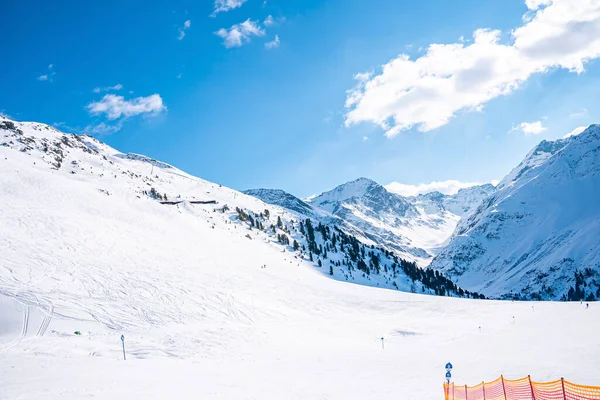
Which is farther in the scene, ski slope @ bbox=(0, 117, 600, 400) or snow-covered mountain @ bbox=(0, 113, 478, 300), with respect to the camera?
snow-covered mountain @ bbox=(0, 113, 478, 300)

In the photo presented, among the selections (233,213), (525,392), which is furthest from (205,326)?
(233,213)

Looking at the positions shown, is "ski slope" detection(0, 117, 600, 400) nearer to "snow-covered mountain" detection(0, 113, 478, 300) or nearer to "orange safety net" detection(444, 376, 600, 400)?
"orange safety net" detection(444, 376, 600, 400)

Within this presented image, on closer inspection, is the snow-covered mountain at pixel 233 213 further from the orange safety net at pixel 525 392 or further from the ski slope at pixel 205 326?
the orange safety net at pixel 525 392

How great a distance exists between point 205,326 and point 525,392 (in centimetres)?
3039

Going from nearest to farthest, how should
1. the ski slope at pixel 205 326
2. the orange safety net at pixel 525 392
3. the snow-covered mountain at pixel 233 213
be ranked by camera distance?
the orange safety net at pixel 525 392 < the ski slope at pixel 205 326 < the snow-covered mountain at pixel 233 213

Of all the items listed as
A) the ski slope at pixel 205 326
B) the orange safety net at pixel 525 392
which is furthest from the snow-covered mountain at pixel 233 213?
the orange safety net at pixel 525 392

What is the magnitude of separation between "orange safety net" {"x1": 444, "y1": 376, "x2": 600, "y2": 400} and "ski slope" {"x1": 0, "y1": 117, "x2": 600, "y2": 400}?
5.25 feet

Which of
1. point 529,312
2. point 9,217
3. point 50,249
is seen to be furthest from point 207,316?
point 529,312

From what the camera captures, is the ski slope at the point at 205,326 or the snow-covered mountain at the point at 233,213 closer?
the ski slope at the point at 205,326

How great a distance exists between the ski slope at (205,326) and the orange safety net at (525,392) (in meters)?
1.60

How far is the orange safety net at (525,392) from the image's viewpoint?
14.6m

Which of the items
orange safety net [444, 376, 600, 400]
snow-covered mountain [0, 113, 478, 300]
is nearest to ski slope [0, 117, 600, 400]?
orange safety net [444, 376, 600, 400]

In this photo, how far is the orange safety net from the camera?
14602 mm

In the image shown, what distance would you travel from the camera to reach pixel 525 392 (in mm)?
16281
